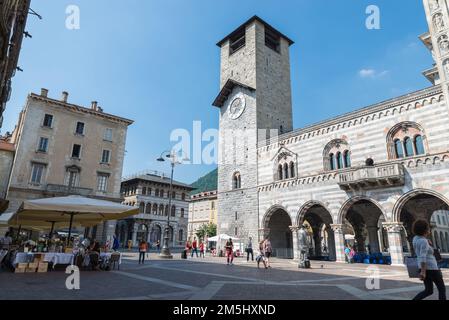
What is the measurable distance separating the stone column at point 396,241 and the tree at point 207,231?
109ft

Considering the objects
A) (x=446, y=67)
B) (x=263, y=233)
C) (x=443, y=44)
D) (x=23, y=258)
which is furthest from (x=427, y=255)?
(x=263, y=233)

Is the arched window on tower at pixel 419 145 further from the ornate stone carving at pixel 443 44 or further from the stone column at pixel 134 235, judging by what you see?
the stone column at pixel 134 235

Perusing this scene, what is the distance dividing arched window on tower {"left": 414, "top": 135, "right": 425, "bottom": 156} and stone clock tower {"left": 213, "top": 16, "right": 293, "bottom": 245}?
13.3 meters

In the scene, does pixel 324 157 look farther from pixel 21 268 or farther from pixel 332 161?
pixel 21 268

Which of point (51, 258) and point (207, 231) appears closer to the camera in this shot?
point (51, 258)

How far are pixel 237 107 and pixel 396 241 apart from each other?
19787 mm

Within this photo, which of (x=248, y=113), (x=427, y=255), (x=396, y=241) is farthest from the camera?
(x=248, y=113)

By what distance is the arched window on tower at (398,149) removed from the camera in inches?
739

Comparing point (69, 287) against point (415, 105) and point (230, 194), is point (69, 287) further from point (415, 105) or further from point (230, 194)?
point (230, 194)

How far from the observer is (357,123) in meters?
21.1

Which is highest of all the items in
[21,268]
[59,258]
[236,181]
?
[236,181]

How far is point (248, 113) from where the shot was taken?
29547 mm

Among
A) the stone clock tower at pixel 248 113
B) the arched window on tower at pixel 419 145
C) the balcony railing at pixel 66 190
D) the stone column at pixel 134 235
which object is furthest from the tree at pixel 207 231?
the arched window on tower at pixel 419 145
